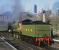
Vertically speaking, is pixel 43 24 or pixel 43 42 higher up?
pixel 43 24

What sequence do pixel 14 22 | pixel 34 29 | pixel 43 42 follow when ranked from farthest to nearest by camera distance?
pixel 14 22 < pixel 34 29 < pixel 43 42

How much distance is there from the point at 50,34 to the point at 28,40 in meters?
2.70

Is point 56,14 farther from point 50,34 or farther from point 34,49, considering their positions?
point 34,49

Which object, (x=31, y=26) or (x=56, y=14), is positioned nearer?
(x=31, y=26)

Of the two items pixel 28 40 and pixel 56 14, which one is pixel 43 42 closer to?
pixel 28 40

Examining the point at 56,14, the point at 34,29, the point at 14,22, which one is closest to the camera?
the point at 34,29

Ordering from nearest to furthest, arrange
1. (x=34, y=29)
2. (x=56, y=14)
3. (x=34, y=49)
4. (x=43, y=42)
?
(x=34, y=49) → (x=43, y=42) → (x=34, y=29) → (x=56, y=14)

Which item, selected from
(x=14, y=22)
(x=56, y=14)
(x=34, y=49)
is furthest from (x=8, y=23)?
(x=56, y=14)

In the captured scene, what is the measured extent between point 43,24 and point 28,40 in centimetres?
263

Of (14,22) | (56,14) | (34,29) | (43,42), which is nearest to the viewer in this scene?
(43,42)

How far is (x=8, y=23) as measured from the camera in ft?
120

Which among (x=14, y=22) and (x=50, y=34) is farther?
(x=14, y=22)

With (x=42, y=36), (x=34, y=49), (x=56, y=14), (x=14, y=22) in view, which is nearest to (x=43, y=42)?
(x=42, y=36)

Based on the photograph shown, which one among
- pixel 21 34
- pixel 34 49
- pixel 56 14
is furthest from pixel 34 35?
pixel 56 14
